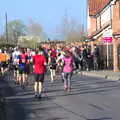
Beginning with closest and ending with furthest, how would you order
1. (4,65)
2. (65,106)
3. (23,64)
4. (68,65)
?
(65,106), (68,65), (23,64), (4,65)

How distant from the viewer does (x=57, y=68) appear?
32.0 m

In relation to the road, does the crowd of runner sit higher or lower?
higher

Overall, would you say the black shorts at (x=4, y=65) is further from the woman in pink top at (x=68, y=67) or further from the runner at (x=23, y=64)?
the woman in pink top at (x=68, y=67)

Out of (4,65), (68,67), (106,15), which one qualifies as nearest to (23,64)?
(68,67)

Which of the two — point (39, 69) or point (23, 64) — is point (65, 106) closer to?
point (39, 69)

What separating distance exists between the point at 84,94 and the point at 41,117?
303 inches

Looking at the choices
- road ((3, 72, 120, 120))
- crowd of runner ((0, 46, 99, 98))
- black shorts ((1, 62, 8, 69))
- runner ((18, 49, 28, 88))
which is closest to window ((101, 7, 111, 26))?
crowd of runner ((0, 46, 99, 98))

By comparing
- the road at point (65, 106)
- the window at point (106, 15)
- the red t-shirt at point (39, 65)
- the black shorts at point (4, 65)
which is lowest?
the road at point (65, 106)

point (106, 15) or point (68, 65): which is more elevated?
point (106, 15)

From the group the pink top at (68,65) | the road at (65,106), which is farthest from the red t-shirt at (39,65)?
the pink top at (68,65)

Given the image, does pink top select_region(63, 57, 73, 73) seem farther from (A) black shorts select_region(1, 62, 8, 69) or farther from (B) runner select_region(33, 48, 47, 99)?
(A) black shorts select_region(1, 62, 8, 69)

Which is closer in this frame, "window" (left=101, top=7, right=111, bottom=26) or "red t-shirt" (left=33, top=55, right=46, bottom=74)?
"red t-shirt" (left=33, top=55, right=46, bottom=74)

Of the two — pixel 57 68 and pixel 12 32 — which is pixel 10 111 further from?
pixel 12 32

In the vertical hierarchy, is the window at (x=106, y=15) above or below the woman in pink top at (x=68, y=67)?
above
